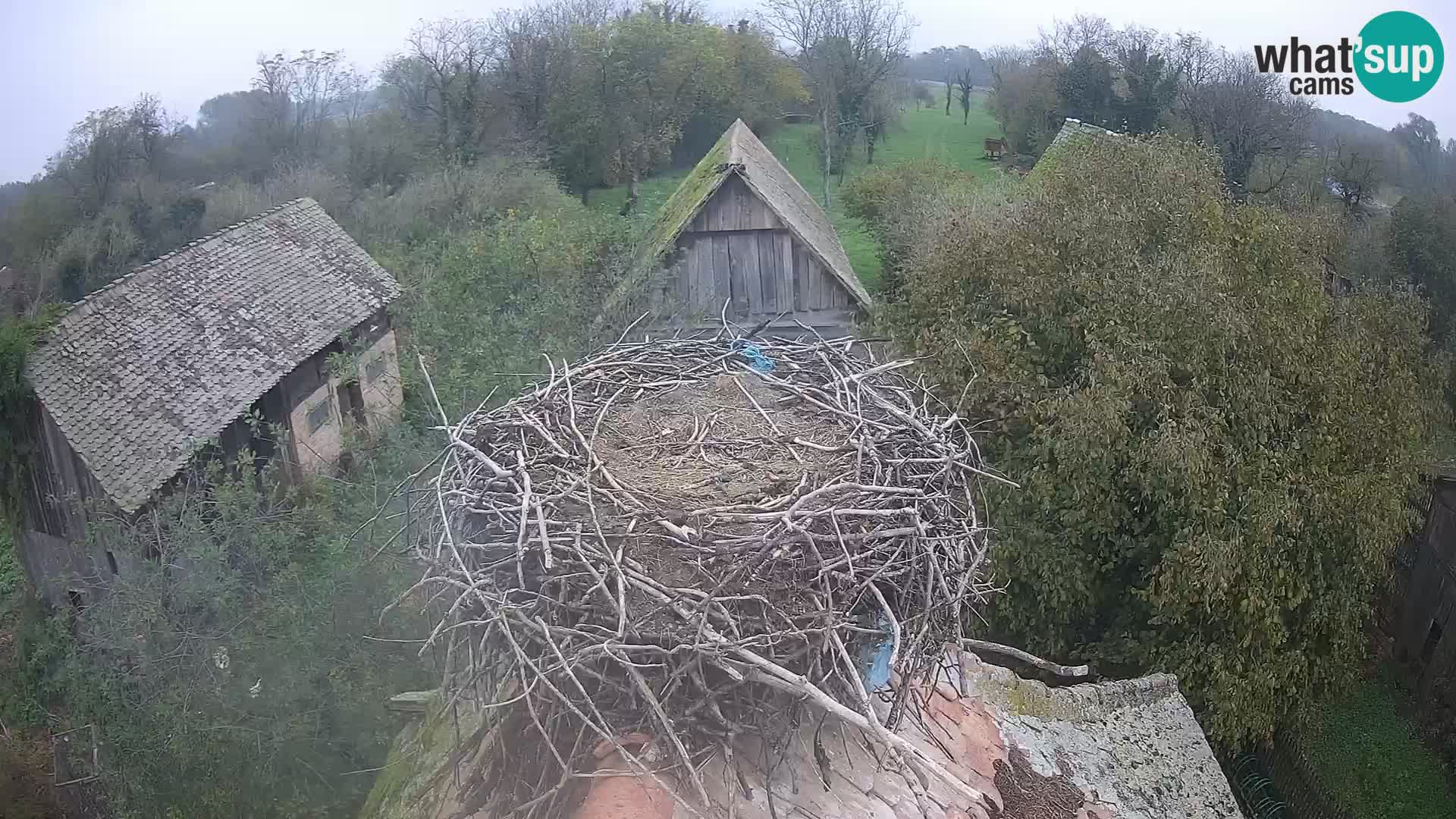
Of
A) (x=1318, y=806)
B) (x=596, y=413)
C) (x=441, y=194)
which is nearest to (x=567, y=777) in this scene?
(x=596, y=413)

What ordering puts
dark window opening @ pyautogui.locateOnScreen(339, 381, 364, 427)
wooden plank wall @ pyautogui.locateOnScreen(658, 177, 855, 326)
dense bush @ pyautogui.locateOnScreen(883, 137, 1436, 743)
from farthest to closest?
dark window opening @ pyautogui.locateOnScreen(339, 381, 364, 427) < wooden plank wall @ pyautogui.locateOnScreen(658, 177, 855, 326) < dense bush @ pyautogui.locateOnScreen(883, 137, 1436, 743)

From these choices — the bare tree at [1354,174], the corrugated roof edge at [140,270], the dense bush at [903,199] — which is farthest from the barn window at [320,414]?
the bare tree at [1354,174]

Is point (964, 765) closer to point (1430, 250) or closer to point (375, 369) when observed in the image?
point (375, 369)

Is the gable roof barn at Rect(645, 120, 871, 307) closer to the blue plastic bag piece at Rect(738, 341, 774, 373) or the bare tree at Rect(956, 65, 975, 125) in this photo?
the blue plastic bag piece at Rect(738, 341, 774, 373)

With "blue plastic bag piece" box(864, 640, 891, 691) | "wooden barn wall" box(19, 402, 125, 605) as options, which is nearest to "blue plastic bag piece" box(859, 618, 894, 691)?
"blue plastic bag piece" box(864, 640, 891, 691)

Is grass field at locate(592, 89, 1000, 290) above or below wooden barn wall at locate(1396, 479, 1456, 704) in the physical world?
above

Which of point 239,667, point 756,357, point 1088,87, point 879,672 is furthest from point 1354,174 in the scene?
point 239,667
